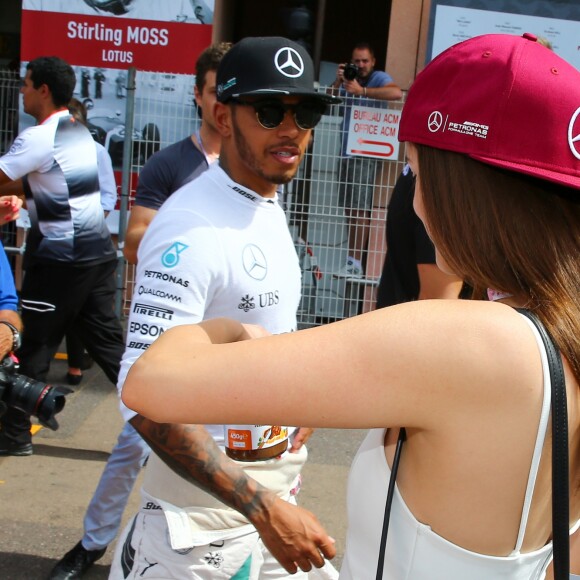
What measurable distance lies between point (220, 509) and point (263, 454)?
19cm

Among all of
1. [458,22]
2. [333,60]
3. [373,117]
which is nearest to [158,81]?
[373,117]

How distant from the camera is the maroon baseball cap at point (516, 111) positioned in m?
1.15

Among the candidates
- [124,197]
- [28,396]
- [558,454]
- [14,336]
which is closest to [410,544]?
[558,454]

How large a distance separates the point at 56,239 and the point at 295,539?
11.5ft

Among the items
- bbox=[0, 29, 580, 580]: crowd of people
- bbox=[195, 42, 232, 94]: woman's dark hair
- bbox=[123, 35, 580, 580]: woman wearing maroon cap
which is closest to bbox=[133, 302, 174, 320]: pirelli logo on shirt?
bbox=[0, 29, 580, 580]: crowd of people

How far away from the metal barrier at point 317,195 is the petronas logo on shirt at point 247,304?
489 cm

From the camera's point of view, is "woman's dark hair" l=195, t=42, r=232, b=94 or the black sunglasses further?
Answer: "woman's dark hair" l=195, t=42, r=232, b=94

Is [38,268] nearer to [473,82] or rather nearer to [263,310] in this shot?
[263,310]

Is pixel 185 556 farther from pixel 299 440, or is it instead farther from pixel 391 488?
pixel 391 488

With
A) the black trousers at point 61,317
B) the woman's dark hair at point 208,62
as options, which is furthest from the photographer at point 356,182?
the woman's dark hair at point 208,62

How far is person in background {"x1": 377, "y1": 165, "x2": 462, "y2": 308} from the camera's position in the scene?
2922mm

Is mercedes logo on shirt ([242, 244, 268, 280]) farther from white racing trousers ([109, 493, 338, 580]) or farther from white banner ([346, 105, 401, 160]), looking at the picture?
white banner ([346, 105, 401, 160])

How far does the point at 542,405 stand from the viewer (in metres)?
1.10

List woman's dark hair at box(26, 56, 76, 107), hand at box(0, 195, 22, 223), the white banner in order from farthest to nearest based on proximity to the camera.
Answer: the white banner, woman's dark hair at box(26, 56, 76, 107), hand at box(0, 195, 22, 223)
